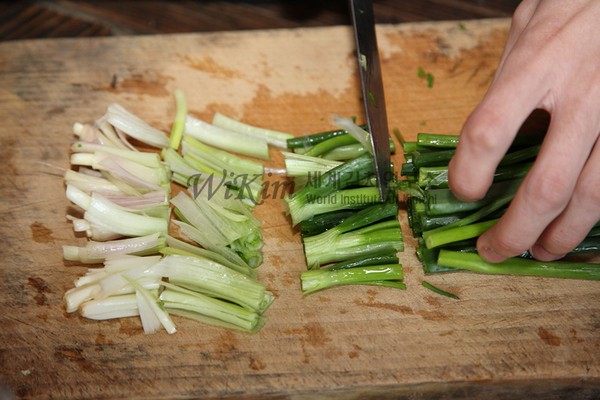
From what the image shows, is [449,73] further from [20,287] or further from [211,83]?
[20,287]

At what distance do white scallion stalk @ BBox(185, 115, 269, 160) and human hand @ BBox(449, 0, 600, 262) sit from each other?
142 centimetres

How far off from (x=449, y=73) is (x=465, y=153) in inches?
70.8

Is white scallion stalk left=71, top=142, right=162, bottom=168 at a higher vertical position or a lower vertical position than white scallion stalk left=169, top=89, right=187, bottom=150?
lower

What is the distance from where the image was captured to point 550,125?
8.03ft

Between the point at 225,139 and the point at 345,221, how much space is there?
0.93 meters

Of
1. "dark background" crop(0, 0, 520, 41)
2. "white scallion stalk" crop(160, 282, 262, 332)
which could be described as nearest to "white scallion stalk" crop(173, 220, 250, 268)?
"white scallion stalk" crop(160, 282, 262, 332)

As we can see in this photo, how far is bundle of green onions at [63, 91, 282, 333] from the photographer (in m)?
2.98

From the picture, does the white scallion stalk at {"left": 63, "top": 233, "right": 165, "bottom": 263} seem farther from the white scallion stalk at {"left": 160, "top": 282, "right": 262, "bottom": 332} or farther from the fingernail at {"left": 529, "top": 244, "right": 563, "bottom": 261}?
the fingernail at {"left": 529, "top": 244, "right": 563, "bottom": 261}

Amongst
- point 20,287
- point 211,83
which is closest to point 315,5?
point 211,83

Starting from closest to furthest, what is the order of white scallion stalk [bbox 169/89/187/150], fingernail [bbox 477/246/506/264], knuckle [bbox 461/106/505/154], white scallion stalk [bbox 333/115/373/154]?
knuckle [bbox 461/106/505/154], fingernail [bbox 477/246/506/264], white scallion stalk [bbox 333/115/373/154], white scallion stalk [bbox 169/89/187/150]

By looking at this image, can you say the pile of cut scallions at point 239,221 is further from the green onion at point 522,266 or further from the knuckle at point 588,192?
the knuckle at point 588,192

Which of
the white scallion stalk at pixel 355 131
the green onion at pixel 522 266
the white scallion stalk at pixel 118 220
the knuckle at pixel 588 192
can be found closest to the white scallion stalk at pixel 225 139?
the white scallion stalk at pixel 355 131

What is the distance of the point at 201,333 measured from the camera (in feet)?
9.61

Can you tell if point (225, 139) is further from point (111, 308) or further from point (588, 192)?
point (588, 192)
